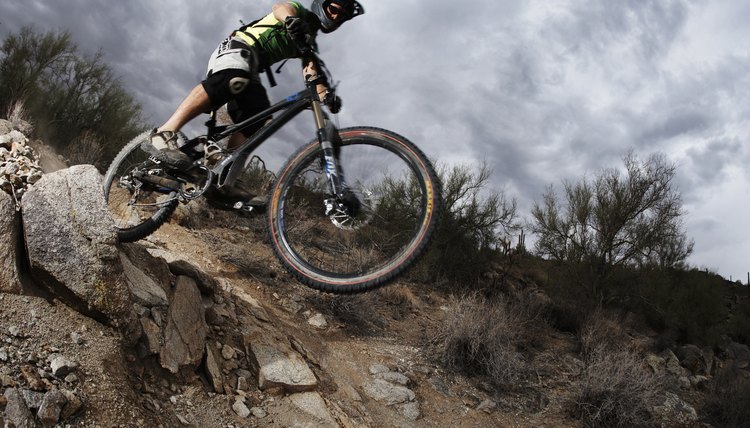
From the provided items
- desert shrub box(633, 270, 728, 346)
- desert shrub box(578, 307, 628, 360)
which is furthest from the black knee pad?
desert shrub box(633, 270, 728, 346)

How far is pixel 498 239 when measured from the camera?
55.7 ft

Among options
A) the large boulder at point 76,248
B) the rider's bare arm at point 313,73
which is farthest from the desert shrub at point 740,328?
the large boulder at point 76,248

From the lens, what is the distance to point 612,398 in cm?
748

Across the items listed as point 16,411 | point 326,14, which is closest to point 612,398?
point 326,14

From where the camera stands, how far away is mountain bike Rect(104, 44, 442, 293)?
10.0ft

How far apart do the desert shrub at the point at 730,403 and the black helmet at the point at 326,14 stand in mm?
11077

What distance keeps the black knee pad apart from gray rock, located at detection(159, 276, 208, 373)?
1767 millimetres

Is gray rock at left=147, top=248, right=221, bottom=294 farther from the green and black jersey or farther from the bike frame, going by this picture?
the green and black jersey

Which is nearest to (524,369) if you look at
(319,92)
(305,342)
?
(305,342)

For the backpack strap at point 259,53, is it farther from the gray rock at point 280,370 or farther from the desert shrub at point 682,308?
the desert shrub at point 682,308

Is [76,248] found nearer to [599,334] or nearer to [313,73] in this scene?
[313,73]

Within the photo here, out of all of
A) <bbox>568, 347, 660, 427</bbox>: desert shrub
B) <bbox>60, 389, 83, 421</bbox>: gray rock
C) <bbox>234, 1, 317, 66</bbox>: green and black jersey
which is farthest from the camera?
<bbox>568, 347, 660, 427</bbox>: desert shrub

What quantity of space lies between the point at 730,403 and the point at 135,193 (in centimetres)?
1193

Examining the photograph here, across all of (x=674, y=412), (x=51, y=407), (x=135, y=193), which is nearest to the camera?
(x=51, y=407)
